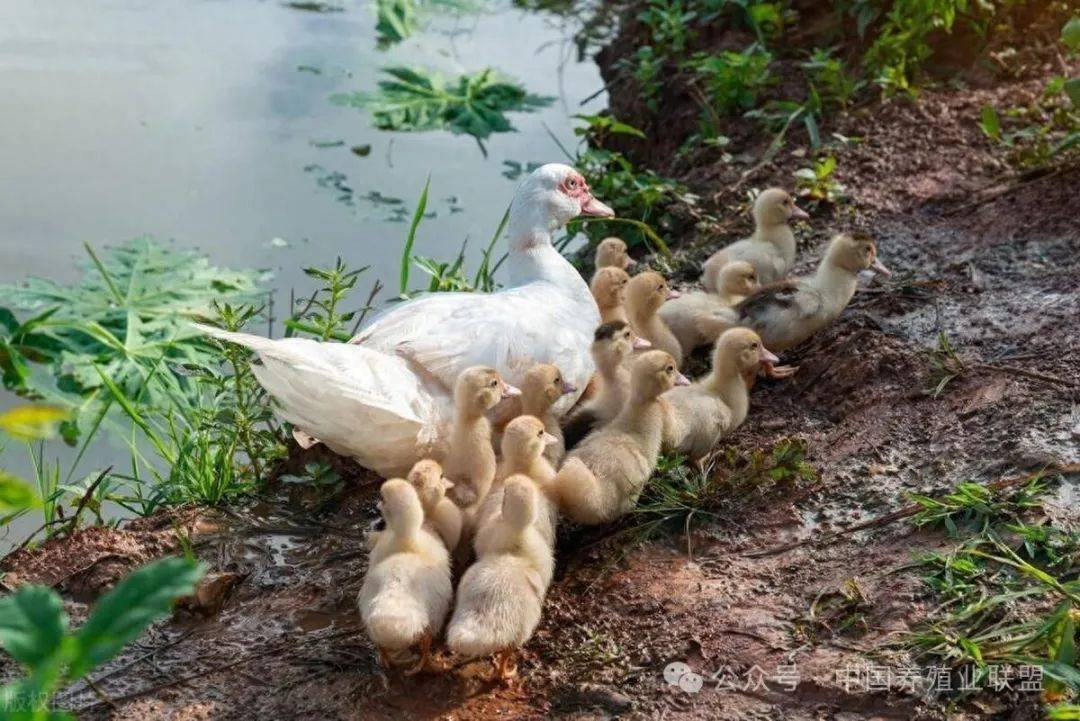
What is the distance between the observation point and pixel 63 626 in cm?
161

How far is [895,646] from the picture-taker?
11.1 feet

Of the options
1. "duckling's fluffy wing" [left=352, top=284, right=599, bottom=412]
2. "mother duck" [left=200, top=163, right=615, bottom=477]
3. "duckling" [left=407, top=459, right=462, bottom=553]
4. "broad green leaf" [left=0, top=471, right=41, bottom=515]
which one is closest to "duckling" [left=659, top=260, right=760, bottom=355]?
"mother duck" [left=200, top=163, right=615, bottom=477]

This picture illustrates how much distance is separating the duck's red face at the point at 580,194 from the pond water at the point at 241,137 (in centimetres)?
143

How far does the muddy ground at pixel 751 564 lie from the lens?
3477 millimetres

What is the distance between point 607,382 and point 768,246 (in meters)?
1.42

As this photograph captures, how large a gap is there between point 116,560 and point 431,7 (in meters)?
6.68

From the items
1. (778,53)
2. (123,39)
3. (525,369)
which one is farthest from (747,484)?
(123,39)

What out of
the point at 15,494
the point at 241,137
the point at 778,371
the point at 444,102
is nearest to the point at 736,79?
the point at 444,102

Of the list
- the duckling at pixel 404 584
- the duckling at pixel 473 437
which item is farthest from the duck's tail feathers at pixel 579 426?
the duckling at pixel 404 584

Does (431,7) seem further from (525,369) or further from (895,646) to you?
(895,646)

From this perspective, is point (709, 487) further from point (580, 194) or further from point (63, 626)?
point (63, 626)

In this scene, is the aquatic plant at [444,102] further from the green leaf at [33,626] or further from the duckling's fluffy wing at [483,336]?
the green leaf at [33,626]

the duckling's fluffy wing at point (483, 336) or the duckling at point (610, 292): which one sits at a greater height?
the duckling's fluffy wing at point (483, 336)

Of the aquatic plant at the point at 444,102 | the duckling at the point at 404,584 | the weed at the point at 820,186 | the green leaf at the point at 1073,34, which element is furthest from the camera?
the aquatic plant at the point at 444,102
